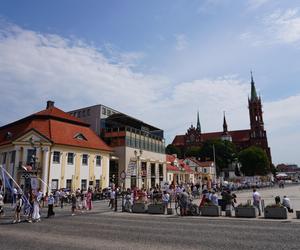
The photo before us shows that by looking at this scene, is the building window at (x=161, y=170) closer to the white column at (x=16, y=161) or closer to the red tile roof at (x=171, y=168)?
the red tile roof at (x=171, y=168)

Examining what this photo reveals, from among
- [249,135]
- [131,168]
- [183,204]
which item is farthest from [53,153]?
[249,135]

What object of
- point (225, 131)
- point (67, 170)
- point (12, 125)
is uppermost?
point (225, 131)

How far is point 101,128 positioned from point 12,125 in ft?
51.9

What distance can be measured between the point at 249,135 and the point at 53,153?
395 ft

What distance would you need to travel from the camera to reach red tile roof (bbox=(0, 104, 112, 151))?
128 ft

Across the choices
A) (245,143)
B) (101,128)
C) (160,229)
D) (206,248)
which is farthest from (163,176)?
(245,143)

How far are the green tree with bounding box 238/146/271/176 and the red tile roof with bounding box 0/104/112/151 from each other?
242 feet

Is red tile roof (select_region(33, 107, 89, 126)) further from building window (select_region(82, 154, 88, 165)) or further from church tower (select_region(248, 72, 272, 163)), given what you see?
church tower (select_region(248, 72, 272, 163))

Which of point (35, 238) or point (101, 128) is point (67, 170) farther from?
point (35, 238)

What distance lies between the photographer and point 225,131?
148500 millimetres

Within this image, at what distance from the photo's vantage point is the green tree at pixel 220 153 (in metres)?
107

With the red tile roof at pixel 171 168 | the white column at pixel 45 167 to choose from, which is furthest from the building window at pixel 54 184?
the red tile roof at pixel 171 168

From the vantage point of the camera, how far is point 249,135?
142 metres

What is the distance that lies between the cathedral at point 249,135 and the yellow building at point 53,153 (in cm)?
9133
